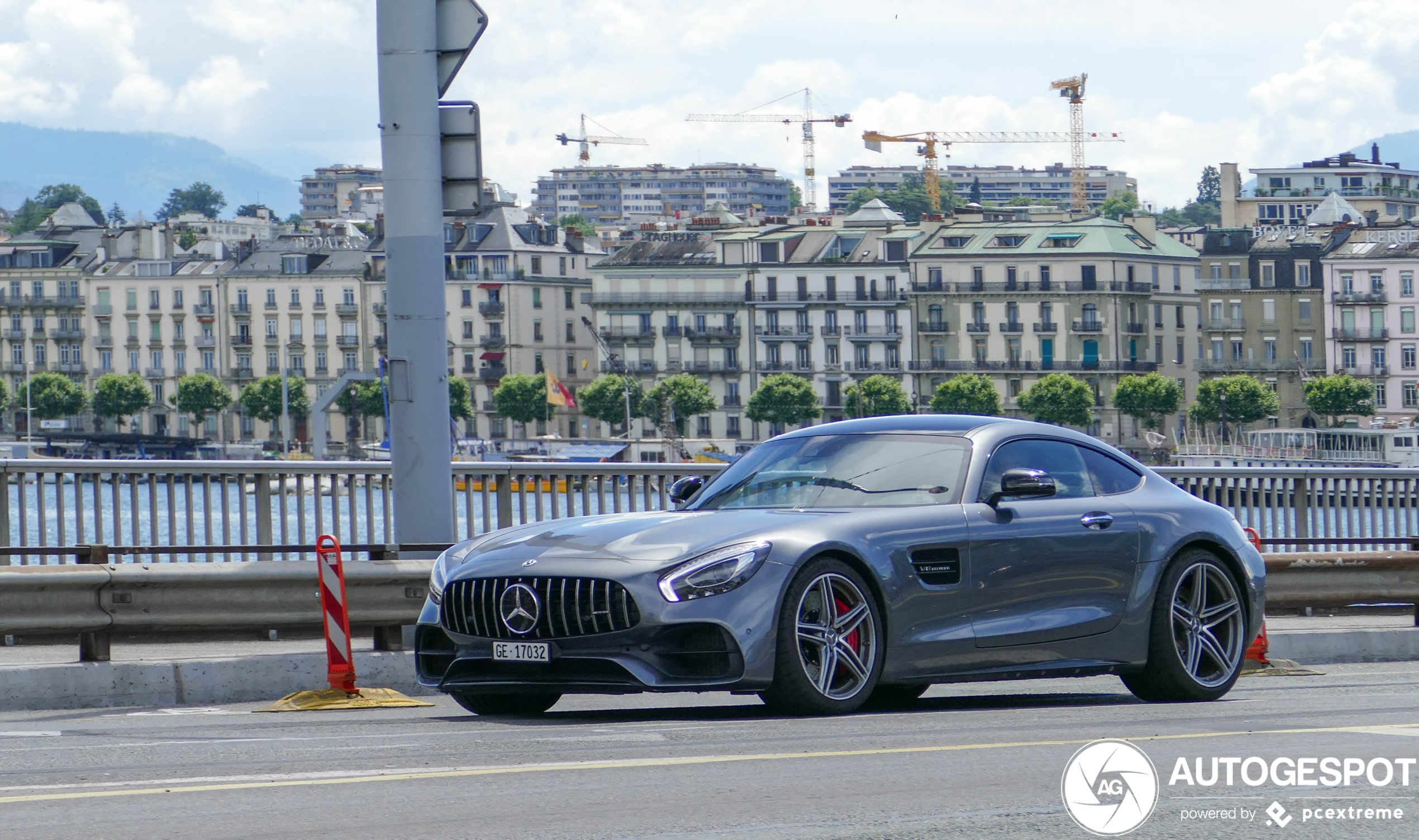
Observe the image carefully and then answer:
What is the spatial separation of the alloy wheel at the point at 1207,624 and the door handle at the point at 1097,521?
507mm

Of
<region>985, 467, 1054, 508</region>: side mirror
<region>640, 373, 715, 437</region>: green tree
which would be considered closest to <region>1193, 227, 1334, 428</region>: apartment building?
<region>640, 373, 715, 437</region>: green tree

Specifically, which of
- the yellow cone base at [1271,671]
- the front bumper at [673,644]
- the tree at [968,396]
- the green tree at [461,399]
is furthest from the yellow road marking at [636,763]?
the green tree at [461,399]

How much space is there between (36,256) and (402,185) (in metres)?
155

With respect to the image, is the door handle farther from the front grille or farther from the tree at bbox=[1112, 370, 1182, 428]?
the tree at bbox=[1112, 370, 1182, 428]

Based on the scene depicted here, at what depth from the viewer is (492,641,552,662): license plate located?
8430 mm

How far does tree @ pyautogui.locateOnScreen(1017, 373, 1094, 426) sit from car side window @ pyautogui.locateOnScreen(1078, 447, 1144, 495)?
113632mm

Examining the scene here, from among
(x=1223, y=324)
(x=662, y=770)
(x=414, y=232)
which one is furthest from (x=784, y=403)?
(x=662, y=770)

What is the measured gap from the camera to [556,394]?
132m

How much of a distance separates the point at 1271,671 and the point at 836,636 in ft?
15.3

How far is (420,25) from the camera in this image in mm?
11922

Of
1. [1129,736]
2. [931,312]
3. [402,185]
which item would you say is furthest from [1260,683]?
[931,312]

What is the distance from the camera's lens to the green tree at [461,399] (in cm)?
13638

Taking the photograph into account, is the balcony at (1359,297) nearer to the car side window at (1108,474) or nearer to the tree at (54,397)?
the tree at (54,397)

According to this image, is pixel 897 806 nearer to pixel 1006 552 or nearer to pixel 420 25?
pixel 1006 552
